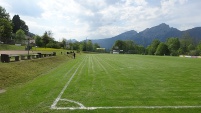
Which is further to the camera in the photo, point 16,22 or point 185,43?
point 185,43

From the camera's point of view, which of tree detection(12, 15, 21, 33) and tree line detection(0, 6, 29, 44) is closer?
tree line detection(0, 6, 29, 44)

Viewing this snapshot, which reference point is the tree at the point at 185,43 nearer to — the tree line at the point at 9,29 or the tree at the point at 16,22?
the tree line at the point at 9,29

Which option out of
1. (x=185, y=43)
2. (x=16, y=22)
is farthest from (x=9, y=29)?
(x=185, y=43)

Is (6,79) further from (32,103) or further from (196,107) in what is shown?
(196,107)

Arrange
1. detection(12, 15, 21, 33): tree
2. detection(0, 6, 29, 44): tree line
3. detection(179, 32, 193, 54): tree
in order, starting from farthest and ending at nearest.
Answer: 1. detection(179, 32, 193, 54): tree
2. detection(12, 15, 21, 33): tree
3. detection(0, 6, 29, 44): tree line

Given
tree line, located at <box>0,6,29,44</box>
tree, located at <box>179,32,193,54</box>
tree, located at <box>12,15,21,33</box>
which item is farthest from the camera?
tree, located at <box>179,32,193,54</box>

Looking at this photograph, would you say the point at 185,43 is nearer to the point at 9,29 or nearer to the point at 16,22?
the point at 16,22

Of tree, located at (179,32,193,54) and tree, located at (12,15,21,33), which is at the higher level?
tree, located at (12,15,21,33)

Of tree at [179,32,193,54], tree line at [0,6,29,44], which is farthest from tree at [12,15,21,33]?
tree at [179,32,193,54]

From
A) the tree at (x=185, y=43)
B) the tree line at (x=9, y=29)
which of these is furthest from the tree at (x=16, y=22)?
the tree at (x=185, y=43)

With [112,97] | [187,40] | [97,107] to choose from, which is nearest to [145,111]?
[97,107]

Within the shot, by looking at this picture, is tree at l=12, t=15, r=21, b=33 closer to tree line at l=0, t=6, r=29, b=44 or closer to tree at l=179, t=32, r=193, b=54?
tree line at l=0, t=6, r=29, b=44

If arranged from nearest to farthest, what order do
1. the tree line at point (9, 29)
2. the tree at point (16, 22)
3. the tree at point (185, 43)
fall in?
the tree line at point (9, 29)
the tree at point (16, 22)
the tree at point (185, 43)

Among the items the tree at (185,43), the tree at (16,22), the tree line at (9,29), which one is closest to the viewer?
the tree line at (9,29)
